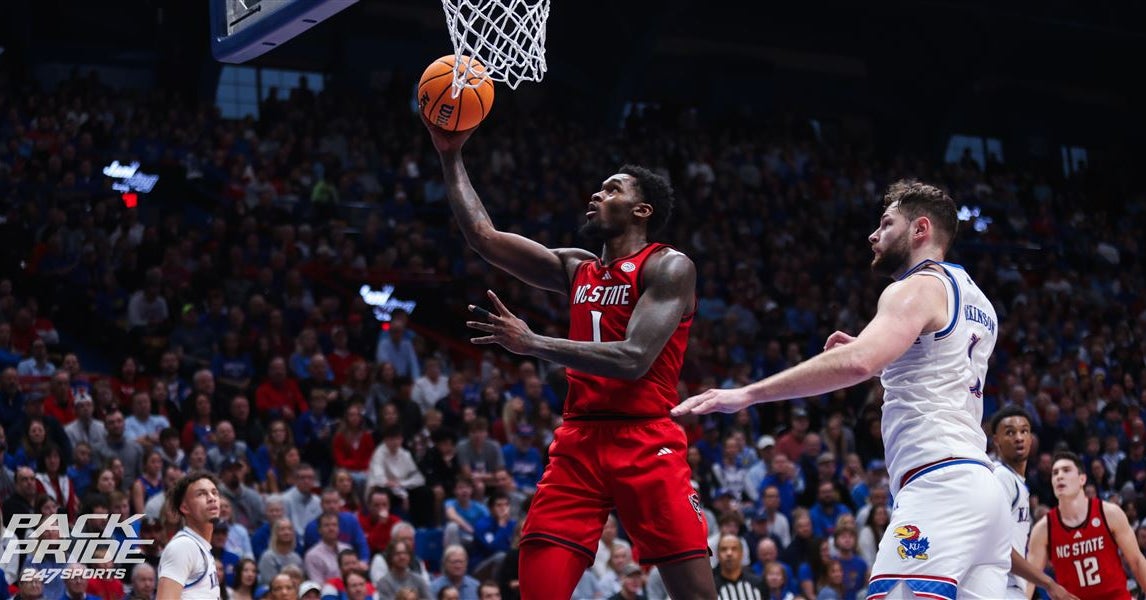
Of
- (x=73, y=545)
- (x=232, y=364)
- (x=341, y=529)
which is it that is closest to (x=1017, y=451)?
(x=341, y=529)

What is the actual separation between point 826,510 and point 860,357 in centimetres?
826

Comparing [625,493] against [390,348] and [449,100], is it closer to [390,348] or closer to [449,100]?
[449,100]

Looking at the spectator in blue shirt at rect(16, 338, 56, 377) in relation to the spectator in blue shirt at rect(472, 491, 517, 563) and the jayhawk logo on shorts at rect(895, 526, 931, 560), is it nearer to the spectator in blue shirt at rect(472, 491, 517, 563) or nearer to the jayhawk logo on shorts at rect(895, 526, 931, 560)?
the spectator in blue shirt at rect(472, 491, 517, 563)

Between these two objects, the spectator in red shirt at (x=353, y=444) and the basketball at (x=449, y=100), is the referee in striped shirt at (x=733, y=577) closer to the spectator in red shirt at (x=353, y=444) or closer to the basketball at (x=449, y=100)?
the spectator in red shirt at (x=353, y=444)

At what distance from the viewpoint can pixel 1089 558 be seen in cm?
762

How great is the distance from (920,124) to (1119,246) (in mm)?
4459

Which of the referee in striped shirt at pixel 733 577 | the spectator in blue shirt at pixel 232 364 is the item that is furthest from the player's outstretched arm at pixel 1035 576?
the spectator in blue shirt at pixel 232 364

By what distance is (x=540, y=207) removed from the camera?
54.9ft

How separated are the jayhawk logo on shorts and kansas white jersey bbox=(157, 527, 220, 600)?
361cm

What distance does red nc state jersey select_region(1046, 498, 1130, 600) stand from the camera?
7.54 m

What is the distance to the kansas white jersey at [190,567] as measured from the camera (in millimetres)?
6105

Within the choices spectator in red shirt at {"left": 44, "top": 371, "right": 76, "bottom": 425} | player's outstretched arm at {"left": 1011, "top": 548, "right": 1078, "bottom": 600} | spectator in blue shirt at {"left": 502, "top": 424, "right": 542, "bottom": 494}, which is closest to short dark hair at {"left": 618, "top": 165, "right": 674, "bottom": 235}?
player's outstretched arm at {"left": 1011, "top": 548, "right": 1078, "bottom": 600}

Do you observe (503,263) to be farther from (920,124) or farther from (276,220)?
(920,124)

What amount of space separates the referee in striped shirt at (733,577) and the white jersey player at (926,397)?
18.4 ft
